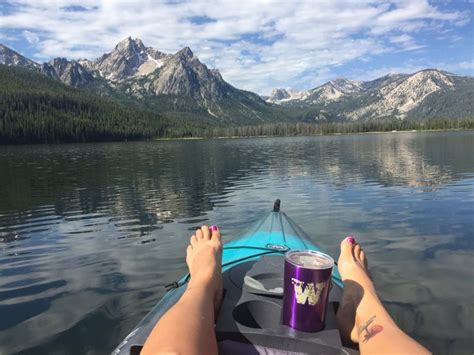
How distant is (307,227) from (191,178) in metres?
22.5

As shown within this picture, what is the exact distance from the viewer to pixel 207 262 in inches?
227

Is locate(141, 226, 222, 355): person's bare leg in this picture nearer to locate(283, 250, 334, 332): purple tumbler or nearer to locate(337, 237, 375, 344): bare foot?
locate(283, 250, 334, 332): purple tumbler

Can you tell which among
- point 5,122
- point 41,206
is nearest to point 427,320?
point 41,206

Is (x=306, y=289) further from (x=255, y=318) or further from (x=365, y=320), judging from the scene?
(x=255, y=318)

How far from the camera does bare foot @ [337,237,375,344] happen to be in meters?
4.46

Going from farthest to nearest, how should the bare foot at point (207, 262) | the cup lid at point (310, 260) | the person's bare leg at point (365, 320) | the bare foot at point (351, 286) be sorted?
1. the bare foot at point (207, 262)
2. the bare foot at point (351, 286)
3. the cup lid at point (310, 260)
4. the person's bare leg at point (365, 320)

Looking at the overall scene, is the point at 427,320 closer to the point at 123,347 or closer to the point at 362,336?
the point at 362,336

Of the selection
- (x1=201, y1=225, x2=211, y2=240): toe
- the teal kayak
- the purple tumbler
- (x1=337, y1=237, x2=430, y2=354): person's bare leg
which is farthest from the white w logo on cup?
(x1=201, y1=225, x2=211, y2=240): toe

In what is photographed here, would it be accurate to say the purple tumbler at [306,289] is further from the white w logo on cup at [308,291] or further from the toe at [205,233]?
the toe at [205,233]

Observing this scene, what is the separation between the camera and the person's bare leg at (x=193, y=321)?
131 inches

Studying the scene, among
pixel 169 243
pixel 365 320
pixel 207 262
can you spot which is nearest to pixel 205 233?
pixel 207 262

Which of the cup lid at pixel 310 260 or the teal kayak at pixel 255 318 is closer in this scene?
the cup lid at pixel 310 260

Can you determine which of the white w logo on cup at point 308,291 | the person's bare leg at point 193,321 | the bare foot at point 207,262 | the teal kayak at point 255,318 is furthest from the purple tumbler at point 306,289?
the bare foot at point 207,262

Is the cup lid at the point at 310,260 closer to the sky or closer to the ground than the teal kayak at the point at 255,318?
closer to the sky
